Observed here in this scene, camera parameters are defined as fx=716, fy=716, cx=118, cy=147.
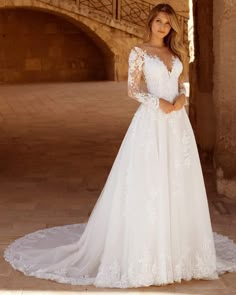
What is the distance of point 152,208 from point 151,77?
880mm

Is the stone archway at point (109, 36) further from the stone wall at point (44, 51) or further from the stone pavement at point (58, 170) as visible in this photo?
the stone pavement at point (58, 170)

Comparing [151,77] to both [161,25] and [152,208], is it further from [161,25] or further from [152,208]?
[152,208]

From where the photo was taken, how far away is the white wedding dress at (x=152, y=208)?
4645mm

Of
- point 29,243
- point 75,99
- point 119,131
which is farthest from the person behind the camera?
point 75,99

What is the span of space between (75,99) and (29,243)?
36.9ft

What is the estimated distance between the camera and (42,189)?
25.2ft

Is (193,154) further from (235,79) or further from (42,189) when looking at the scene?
(42,189)

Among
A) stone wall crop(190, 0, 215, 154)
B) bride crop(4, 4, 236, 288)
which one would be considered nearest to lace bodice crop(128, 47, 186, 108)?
bride crop(4, 4, 236, 288)

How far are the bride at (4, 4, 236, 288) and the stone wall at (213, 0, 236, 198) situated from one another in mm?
2342

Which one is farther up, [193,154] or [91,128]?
[193,154]

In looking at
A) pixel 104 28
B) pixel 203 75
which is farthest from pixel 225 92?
pixel 104 28

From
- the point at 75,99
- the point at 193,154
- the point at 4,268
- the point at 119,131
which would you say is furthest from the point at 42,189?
the point at 75,99

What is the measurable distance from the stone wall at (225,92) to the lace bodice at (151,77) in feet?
7.83

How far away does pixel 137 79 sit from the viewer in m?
4.82
